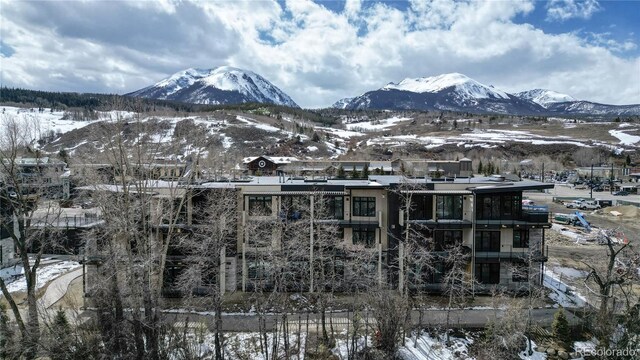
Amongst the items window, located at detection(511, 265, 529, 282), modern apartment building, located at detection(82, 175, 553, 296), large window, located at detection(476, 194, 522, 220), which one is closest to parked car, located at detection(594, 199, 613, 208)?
modern apartment building, located at detection(82, 175, 553, 296)

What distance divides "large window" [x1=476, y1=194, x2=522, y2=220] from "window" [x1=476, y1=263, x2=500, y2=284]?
146 inches

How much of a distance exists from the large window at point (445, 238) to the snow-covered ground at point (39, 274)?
31284 mm

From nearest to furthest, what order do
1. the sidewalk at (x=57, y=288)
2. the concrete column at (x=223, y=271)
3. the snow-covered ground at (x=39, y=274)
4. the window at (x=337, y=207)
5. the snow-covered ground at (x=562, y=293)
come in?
1. the concrete column at (x=223, y=271)
2. the sidewalk at (x=57, y=288)
3. the snow-covered ground at (x=562, y=293)
4. the window at (x=337, y=207)
5. the snow-covered ground at (x=39, y=274)

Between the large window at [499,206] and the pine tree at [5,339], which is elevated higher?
the large window at [499,206]

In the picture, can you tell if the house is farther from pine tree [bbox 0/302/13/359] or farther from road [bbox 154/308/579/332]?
road [bbox 154/308/579/332]

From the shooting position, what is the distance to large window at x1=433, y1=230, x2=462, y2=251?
30562mm

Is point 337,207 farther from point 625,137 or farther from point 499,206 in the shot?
point 625,137

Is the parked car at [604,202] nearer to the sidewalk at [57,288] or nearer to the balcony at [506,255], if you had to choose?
the balcony at [506,255]

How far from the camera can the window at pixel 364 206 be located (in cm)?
3059

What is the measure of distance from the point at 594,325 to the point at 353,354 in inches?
552

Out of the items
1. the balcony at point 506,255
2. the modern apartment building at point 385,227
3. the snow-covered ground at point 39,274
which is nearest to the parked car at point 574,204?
the modern apartment building at point 385,227

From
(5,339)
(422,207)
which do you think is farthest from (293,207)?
(5,339)

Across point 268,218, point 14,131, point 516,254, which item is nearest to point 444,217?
point 516,254

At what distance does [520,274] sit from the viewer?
2928cm
